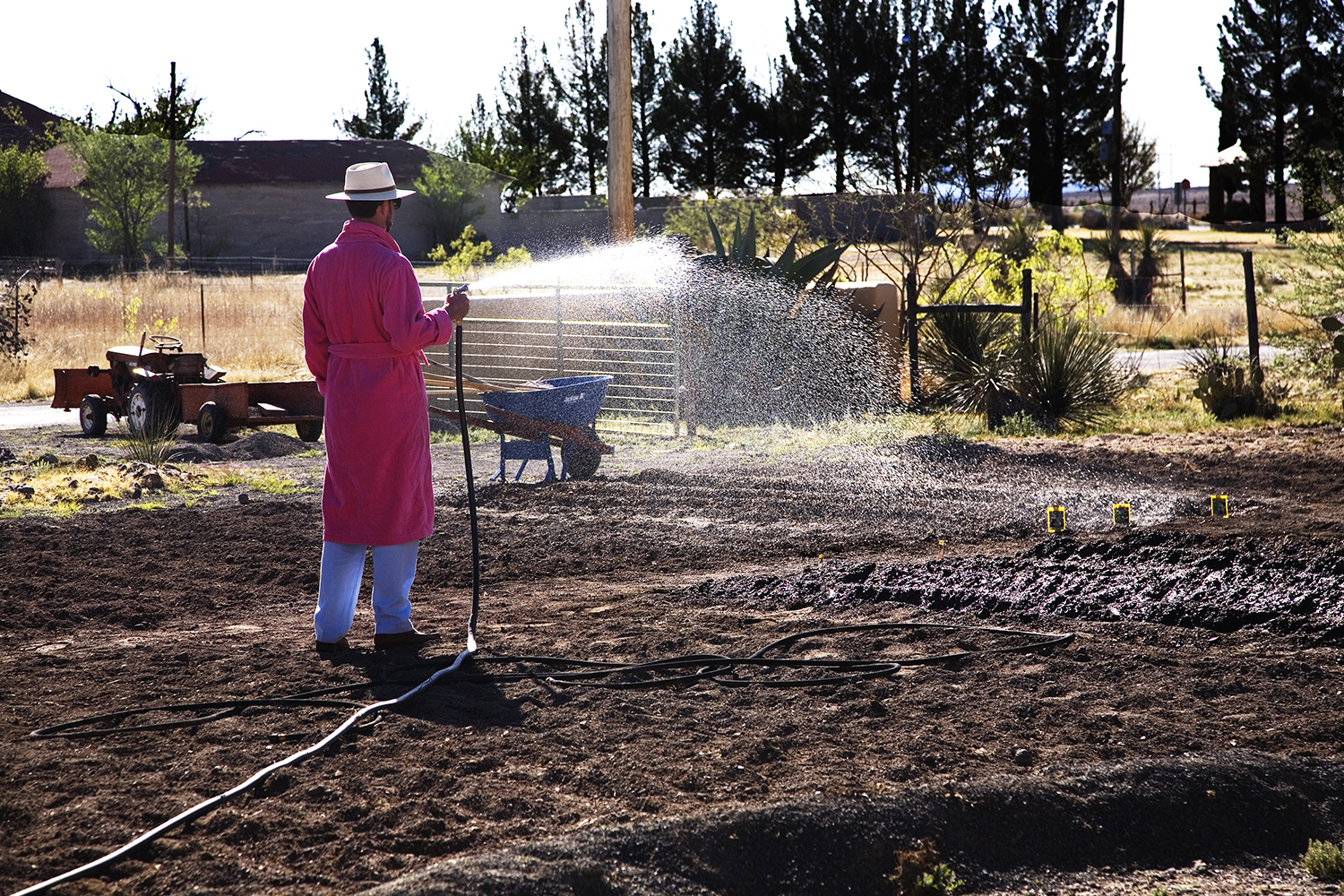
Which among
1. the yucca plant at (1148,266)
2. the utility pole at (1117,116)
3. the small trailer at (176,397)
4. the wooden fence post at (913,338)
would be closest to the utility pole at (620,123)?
the wooden fence post at (913,338)

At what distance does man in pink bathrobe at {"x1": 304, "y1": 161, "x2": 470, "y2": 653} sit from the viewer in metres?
4.86

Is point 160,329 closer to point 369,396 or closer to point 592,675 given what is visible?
point 369,396

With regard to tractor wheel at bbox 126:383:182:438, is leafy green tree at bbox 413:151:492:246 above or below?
above

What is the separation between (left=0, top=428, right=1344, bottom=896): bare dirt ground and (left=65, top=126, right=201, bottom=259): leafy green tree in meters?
41.3

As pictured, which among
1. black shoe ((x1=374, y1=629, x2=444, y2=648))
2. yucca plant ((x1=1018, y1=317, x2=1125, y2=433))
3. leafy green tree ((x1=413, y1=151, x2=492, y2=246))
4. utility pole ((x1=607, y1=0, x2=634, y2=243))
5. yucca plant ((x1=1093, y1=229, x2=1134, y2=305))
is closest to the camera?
black shoe ((x1=374, y1=629, x2=444, y2=648))

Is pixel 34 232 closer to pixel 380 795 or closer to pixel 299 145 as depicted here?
pixel 299 145

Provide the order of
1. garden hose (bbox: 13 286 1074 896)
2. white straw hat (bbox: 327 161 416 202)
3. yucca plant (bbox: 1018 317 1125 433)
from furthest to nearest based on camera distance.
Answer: yucca plant (bbox: 1018 317 1125 433)
white straw hat (bbox: 327 161 416 202)
garden hose (bbox: 13 286 1074 896)

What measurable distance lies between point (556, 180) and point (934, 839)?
168 feet

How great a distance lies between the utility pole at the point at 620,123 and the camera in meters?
13.1

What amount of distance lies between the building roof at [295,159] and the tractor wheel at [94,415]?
3565cm

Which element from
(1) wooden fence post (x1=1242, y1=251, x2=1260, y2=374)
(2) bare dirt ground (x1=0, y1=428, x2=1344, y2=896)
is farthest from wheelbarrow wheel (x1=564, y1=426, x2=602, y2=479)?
(1) wooden fence post (x1=1242, y1=251, x2=1260, y2=374)

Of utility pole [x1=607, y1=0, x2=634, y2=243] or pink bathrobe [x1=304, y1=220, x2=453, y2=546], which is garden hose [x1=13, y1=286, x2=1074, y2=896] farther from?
utility pole [x1=607, y1=0, x2=634, y2=243]

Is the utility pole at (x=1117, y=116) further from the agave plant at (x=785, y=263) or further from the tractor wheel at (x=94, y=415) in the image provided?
the tractor wheel at (x=94, y=415)

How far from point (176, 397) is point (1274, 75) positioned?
42.8 meters
